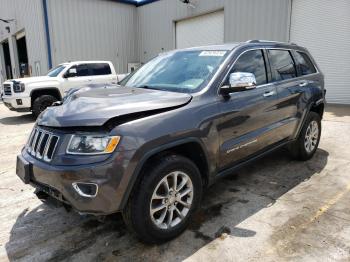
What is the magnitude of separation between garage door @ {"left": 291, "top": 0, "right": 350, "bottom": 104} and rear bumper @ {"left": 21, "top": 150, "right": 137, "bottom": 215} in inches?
437

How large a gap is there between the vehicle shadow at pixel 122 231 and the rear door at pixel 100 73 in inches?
321

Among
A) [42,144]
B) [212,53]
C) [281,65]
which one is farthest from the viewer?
[281,65]

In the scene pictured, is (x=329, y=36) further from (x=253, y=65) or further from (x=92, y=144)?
(x=92, y=144)

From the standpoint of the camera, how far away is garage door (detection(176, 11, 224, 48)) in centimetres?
1517

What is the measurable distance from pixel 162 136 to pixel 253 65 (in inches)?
69.2

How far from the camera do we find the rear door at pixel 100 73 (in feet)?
37.1

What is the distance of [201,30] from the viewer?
1598 cm

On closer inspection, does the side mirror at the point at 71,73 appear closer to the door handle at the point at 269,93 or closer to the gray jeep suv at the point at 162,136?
the gray jeep suv at the point at 162,136

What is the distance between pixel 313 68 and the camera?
16.7 feet

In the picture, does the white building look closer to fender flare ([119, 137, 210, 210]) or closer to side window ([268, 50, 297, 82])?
side window ([268, 50, 297, 82])

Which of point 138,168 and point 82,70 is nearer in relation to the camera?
point 138,168

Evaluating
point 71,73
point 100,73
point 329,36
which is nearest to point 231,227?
point 71,73

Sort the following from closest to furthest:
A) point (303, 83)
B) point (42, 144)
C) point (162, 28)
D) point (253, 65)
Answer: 1. point (42, 144)
2. point (253, 65)
3. point (303, 83)
4. point (162, 28)

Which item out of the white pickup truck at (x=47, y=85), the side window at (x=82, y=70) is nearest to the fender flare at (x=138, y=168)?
the white pickup truck at (x=47, y=85)
